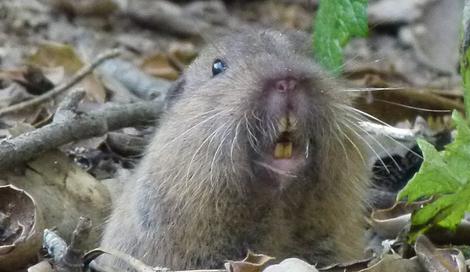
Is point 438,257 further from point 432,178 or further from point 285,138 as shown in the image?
point 285,138

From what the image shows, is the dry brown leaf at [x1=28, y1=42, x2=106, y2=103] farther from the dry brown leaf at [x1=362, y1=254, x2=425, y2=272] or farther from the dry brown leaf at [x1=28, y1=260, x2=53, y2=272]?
the dry brown leaf at [x1=362, y1=254, x2=425, y2=272]

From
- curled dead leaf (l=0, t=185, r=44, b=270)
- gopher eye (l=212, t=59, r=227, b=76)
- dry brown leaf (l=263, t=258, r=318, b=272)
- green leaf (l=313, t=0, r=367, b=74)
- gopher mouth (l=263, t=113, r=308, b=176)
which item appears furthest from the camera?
green leaf (l=313, t=0, r=367, b=74)

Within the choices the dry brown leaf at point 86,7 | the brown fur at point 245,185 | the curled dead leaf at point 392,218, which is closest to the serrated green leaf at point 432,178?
the brown fur at point 245,185

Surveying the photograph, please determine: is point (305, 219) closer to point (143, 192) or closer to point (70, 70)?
point (143, 192)

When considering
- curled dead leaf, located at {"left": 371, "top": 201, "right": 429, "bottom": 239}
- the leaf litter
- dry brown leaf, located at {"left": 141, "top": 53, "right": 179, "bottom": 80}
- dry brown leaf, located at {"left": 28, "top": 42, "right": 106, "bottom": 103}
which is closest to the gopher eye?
the leaf litter

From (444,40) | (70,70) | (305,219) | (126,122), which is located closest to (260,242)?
(305,219)

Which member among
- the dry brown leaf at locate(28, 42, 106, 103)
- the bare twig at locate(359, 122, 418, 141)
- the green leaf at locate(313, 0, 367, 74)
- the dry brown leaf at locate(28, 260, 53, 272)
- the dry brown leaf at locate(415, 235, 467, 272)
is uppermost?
the green leaf at locate(313, 0, 367, 74)
